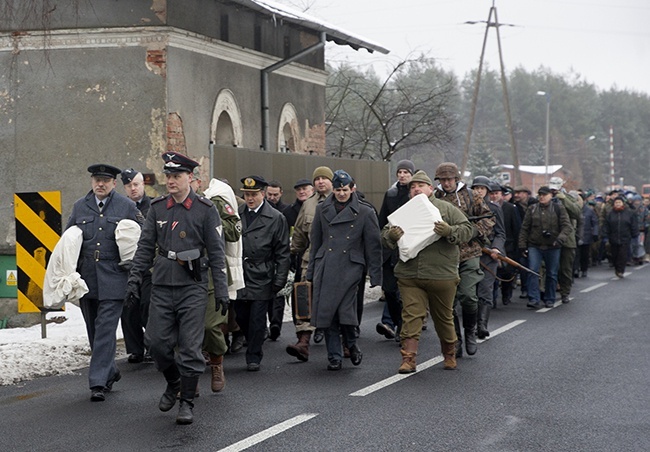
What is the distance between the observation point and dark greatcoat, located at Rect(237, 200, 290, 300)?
1036cm

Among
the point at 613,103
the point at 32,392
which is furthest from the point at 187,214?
the point at 613,103

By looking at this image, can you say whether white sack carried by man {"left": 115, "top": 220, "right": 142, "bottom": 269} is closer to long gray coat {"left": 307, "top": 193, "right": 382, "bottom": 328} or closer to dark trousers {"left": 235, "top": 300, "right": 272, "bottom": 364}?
dark trousers {"left": 235, "top": 300, "right": 272, "bottom": 364}

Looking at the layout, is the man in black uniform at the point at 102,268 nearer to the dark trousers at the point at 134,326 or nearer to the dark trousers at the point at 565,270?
the dark trousers at the point at 134,326

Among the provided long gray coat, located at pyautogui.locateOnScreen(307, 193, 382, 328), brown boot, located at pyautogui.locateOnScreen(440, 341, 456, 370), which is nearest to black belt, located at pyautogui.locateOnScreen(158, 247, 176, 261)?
long gray coat, located at pyautogui.locateOnScreen(307, 193, 382, 328)

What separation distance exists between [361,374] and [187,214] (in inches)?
106

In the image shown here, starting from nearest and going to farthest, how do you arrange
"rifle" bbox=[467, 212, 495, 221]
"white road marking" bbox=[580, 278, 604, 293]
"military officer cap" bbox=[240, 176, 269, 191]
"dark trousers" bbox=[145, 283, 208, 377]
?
"dark trousers" bbox=[145, 283, 208, 377] → "military officer cap" bbox=[240, 176, 269, 191] → "rifle" bbox=[467, 212, 495, 221] → "white road marking" bbox=[580, 278, 604, 293]

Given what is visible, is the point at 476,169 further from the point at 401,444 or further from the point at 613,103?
the point at 401,444

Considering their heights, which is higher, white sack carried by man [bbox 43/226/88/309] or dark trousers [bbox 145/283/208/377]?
white sack carried by man [bbox 43/226/88/309]

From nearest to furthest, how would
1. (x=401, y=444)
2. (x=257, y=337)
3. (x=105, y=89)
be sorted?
(x=401, y=444), (x=257, y=337), (x=105, y=89)

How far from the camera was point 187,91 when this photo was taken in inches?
688

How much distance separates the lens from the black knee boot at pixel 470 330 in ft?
35.9

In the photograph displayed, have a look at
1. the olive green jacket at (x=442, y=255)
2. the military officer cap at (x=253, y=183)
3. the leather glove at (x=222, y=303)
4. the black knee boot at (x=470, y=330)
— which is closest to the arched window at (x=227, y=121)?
the military officer cap at (x=253, y=183)

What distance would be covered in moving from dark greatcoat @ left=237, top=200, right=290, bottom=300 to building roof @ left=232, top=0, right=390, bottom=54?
7.80 meters

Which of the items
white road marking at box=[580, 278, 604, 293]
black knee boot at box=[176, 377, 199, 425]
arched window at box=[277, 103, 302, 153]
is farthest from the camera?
arched window at box=[277, 103, 302, 153]
